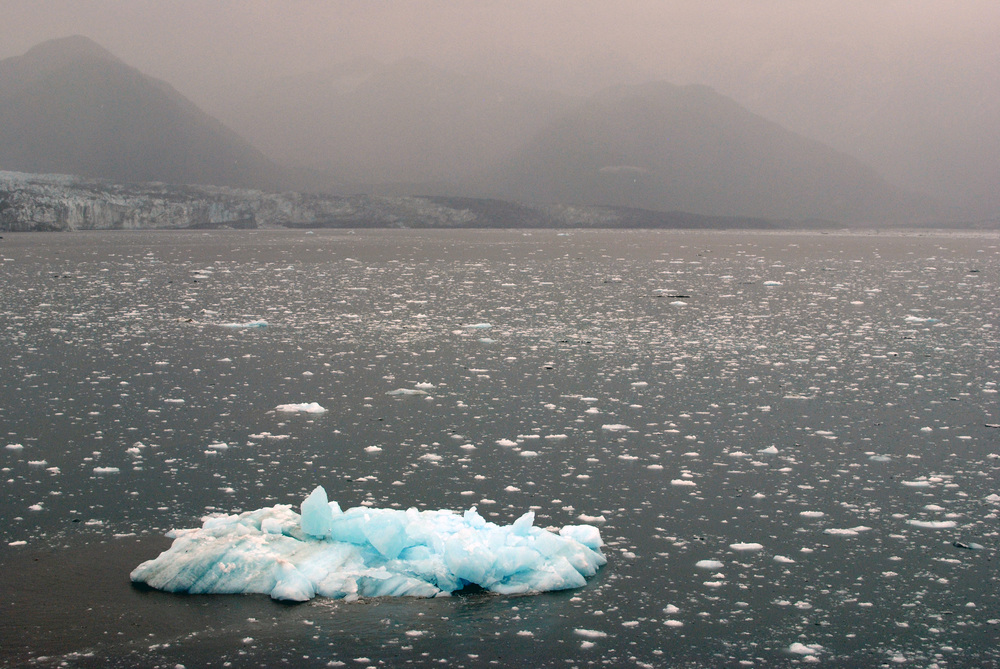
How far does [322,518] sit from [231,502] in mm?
1088

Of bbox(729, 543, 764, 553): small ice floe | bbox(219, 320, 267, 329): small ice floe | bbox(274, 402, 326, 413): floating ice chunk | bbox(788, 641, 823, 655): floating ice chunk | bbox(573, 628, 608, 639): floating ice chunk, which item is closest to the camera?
bbox(788, 641, 823, 655): floating ice chunk

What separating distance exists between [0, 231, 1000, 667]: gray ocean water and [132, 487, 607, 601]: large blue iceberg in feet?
0.37

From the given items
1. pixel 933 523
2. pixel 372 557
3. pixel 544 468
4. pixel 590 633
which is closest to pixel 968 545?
pixel 933 523

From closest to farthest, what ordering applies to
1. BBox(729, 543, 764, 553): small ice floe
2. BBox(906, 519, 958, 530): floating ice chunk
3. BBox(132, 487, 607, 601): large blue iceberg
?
BBox(132, 487, 607, 601): large blue iceberg, BBox(729, 543, 764, 553): small ice floe, BBox(906, 519, 958, 530): floating ice chunk

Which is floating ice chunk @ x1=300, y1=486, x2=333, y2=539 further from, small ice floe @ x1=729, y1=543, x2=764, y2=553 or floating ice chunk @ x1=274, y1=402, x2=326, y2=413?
floating ice chunk @ x1=274, y1=402, x2=326, y2=413

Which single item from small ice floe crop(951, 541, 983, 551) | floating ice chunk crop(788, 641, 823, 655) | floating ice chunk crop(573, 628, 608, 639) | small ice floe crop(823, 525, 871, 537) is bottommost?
floating ice chunk crop(573, 628, 608, 639)

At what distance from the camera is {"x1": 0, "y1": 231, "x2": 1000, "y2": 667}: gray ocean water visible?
3.95m

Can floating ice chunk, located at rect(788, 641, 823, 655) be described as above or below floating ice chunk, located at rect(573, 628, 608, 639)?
above

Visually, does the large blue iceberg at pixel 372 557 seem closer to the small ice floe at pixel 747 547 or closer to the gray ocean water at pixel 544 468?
the gray ocean water at pixel 544 468

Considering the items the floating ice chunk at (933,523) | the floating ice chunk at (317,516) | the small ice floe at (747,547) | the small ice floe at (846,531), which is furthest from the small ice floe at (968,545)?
the floating ice chunk at (317,516)

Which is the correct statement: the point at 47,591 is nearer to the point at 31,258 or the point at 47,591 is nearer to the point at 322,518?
the point at 322,518

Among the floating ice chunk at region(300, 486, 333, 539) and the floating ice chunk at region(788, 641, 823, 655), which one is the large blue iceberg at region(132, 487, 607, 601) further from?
the floating ice chunk at region(788, 641, 823, 655)

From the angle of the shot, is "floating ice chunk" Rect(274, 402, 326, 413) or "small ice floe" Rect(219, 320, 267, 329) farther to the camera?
"small ice floe" Rect(219, 320, 267, 329)

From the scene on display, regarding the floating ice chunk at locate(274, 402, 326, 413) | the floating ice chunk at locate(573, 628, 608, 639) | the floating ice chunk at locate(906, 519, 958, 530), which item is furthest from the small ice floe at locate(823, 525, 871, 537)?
the floating ice chunk at locate(274, 402, 326, 413)
